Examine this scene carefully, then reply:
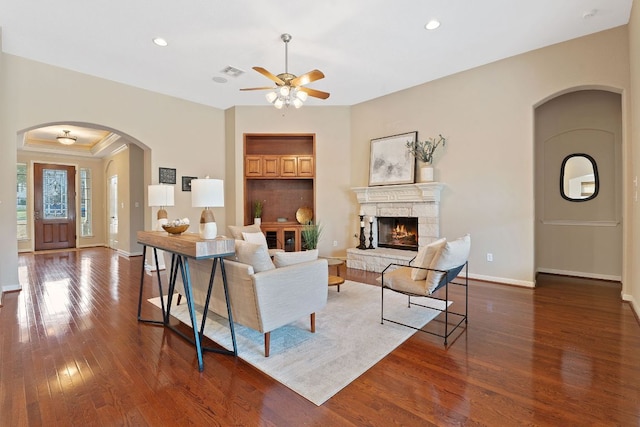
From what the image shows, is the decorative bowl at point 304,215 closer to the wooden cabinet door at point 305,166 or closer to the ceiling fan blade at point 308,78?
the wooden cabinet door at point 305,166

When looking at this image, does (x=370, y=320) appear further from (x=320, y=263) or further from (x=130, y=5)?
(x=130, y=5)

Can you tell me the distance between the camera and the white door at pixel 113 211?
861 cm

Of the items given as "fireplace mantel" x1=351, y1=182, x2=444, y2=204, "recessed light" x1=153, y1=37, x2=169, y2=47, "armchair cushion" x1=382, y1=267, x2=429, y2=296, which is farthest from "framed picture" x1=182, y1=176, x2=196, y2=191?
"armchair cushion" x1=382, y1=267, x2=429, y2=296

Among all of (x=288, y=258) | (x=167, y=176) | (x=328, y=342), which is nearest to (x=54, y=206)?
(x=167, y=176)

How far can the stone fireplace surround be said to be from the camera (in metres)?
5.27

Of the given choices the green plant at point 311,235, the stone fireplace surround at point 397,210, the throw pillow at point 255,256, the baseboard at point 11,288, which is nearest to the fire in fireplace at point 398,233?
the stone fireplace surround at point 397,210

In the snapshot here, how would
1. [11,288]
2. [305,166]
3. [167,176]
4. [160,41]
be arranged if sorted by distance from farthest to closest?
[305,166]
[167,176]
[11,288]
[160,41]

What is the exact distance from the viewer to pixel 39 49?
427 centimetres

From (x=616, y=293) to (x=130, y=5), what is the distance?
6.93 meters

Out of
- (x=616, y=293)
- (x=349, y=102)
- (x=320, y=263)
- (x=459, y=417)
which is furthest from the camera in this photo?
(x=349, y=102)

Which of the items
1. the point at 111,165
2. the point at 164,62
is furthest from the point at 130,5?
the point at 111,165

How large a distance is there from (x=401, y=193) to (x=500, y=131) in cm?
180

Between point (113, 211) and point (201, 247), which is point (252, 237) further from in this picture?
point (113, 211)

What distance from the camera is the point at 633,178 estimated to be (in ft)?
11.6
